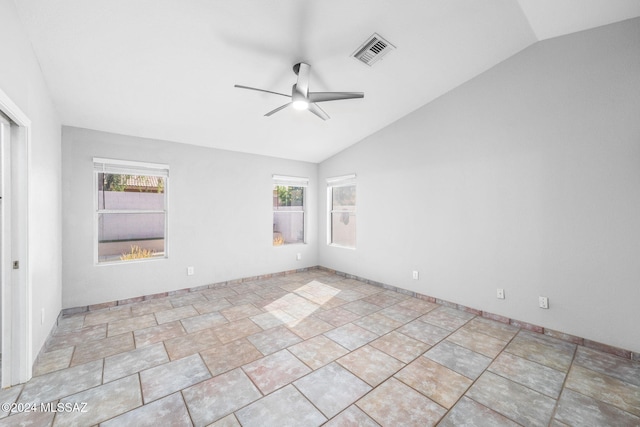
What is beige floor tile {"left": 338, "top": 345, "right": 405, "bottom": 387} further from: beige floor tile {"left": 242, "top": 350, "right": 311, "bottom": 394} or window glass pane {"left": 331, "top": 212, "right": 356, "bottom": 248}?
window glass pane {"left": 331, "top": 212, "right": 356, "bottom": 248}

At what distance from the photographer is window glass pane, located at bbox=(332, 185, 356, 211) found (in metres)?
5.15

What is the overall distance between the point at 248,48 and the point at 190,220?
2.76 metres

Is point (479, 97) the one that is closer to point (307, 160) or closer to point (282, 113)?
point (282, 113)

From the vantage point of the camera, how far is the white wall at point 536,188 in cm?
240

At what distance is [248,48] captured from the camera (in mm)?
2416

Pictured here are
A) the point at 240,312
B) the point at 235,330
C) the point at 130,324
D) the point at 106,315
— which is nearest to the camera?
the point at 235,330

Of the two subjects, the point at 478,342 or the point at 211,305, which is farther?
the point at 211,305

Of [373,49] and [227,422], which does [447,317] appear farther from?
[373,49]

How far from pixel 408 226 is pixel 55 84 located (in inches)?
175

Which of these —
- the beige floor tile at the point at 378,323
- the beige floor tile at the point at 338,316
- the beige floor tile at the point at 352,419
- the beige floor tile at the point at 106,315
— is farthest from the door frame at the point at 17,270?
the beige floor tile at the point at 378,323

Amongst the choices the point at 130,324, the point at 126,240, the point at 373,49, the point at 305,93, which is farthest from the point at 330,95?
the point at 126,240

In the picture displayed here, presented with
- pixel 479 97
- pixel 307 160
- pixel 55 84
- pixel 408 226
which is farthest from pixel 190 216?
pixel 479 97

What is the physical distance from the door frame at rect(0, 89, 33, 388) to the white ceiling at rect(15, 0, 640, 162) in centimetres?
83

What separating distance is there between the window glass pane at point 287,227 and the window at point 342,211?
650mm
